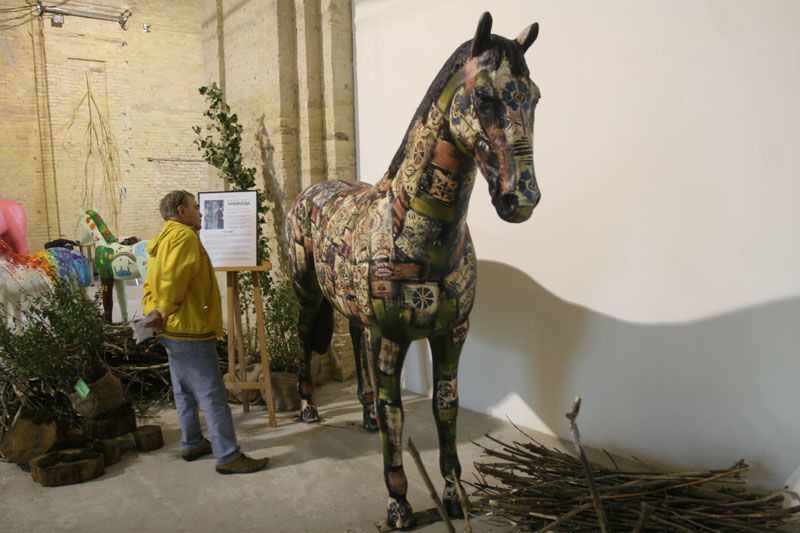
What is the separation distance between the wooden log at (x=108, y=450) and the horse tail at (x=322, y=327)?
141 centimetres

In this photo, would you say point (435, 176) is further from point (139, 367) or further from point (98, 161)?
point (98, 161)

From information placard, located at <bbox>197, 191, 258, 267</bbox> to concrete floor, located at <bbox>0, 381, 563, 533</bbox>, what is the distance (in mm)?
1236

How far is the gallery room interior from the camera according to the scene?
2.38 metres

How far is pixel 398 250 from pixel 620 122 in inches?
64.4

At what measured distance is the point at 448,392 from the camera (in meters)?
2.70

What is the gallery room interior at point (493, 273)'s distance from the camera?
2.38 m

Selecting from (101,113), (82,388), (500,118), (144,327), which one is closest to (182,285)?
(144,327)

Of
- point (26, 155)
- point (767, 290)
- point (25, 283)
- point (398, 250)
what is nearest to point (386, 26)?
point (398, 250)

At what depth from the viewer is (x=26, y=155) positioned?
1044cm

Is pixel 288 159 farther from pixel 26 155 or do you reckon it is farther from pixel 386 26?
pixel 26 155

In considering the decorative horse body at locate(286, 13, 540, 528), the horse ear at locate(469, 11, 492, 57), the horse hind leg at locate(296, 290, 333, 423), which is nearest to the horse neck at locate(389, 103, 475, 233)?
the decorative horse body at locate(286, 13, 540, 528)

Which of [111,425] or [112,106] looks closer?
[111,425]

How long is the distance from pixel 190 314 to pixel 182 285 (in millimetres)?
183

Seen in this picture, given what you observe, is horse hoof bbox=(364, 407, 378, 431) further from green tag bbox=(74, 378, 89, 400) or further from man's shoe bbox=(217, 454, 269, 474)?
green tag bbox=(74, 378, 89, 400)
